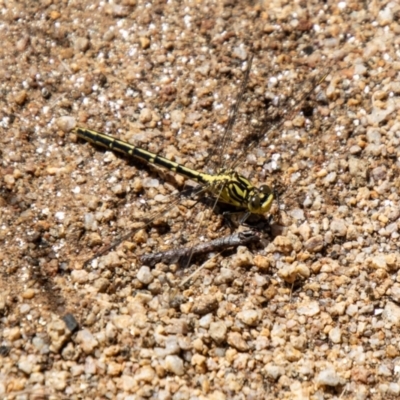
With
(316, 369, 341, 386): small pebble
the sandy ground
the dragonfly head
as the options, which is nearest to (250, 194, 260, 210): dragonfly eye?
Result: the dragonfly head

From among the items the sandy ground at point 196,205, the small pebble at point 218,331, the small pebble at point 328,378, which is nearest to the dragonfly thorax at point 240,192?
the sandy ground at point 196,205

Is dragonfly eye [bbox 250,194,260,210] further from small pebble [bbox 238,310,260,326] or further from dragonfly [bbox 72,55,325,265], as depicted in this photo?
small pebble [bbox 238,310,260,326]

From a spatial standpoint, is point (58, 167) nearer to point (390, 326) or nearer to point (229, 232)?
point (229, 232)

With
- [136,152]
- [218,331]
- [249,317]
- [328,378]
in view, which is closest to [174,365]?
[218,331]

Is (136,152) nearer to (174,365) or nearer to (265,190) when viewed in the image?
(265,190)

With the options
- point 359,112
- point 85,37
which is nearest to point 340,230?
point 359,112

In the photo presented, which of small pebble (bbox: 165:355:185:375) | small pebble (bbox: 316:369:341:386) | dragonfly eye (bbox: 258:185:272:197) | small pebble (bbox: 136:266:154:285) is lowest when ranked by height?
small pebble (bbox: 165:355:185:375)
